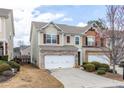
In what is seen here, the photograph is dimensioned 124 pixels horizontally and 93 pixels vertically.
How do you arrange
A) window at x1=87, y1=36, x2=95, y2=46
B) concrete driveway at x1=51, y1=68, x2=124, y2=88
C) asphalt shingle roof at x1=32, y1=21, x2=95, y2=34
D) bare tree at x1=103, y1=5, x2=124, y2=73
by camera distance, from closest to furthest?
1. concrete driveway at x1=51, y1=68, x2=124, y2=88
2. bare tree at x1=103, y1=5, x2=124, y2=73
3. asphalt shingle roof at x1=32, y1=21, x2=95, y2=34
4. window at x1=87, y1=36, x2=95, y2=46

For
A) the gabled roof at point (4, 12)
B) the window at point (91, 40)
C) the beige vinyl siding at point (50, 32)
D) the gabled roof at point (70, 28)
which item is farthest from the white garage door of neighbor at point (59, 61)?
the gabled roof at point (4, 12)

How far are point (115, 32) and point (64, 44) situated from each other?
7910 mm

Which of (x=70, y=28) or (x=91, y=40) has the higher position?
(x=70, y=28)

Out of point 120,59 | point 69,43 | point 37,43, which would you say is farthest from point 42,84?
point 69,43

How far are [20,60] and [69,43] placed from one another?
6137 millimetres

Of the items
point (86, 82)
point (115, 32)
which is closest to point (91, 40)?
point (115, 32)

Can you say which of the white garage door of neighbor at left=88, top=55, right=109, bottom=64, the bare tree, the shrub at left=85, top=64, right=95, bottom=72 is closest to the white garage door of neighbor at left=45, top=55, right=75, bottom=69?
the white garage door of neighbor at left=88, top=55, right=109, bottom=64

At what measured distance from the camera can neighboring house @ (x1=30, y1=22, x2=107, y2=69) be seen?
2711 centimetres

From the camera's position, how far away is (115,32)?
2311cm

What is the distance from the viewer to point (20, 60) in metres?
29.1

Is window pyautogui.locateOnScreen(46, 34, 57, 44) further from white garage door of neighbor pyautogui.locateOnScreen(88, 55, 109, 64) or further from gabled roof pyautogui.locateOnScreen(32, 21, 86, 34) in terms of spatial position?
white garage door of neighbor pyautogui.locateOnScreen(88, 55, 109, 64)

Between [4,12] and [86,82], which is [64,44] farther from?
[86,82]
